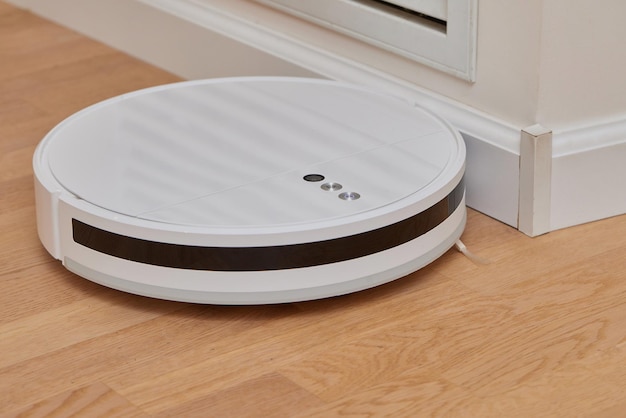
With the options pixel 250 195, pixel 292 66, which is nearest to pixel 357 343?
pixel 250 195

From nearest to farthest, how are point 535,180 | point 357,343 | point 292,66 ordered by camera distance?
point 357,343
point 535,180
point 292,66

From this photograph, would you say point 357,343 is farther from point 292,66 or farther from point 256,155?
point 292,66

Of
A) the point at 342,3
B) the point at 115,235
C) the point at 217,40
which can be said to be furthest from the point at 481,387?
the point at 217,40

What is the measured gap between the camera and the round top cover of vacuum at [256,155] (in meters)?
1.24

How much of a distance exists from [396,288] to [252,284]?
0.20 meters

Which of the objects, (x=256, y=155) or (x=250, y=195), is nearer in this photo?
(x=250, y=195)

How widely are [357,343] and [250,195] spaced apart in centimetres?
23

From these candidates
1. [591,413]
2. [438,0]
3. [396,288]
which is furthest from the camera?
[438,0]

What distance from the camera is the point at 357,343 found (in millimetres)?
1182

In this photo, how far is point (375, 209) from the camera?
1236 millimetres

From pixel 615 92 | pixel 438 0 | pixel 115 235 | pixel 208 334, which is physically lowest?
pixel 208 334

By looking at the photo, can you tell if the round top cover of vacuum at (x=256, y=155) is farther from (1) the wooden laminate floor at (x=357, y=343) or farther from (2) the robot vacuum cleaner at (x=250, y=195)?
(1) the wooden laminate floor at (x=357, y=343)

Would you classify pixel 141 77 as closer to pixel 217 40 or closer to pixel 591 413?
pixel 217 40

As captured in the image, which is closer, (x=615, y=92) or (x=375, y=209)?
(x=375, y=209)
